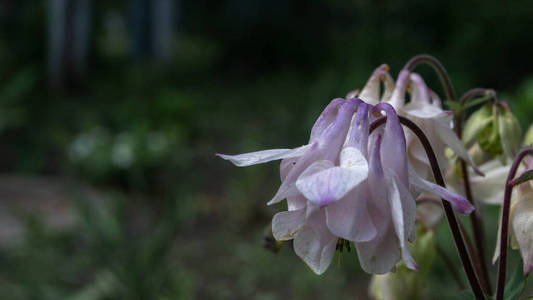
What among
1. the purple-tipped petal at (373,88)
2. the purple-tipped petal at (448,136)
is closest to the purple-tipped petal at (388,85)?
the purple-tipped petal at (373,88)

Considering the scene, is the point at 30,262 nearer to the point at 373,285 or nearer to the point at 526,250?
the point at 373,285

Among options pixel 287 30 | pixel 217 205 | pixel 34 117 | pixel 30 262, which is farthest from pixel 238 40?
pixel 30 262

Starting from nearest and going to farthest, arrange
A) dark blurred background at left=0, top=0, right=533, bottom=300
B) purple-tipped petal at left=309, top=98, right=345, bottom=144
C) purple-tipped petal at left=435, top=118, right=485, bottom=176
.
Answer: purple-tipped petal at left=309, top=98, right=345, bottom=144, purple-tipped petal at left=435, top=118, right=485, bottom=176, dark blurred background at left=0, top=0, right=533, bottom=300

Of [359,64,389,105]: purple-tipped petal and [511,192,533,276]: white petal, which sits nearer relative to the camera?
[511,192,533,276]: white petal

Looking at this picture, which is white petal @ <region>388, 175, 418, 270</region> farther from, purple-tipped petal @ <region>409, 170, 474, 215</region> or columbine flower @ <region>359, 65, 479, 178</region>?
columbine flower @ <region>359, 65, 479, 178</region>

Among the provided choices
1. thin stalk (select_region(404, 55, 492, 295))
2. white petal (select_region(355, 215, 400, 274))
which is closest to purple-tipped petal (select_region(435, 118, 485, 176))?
thin stalk (select_region(404, 55, 492, 295))

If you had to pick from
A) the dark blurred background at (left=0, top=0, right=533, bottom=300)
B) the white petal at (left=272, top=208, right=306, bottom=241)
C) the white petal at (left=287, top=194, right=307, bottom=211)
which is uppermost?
the white petal at (left=287, top=194, right=307, bottom=211)
